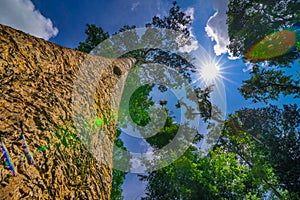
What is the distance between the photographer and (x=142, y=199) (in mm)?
12602

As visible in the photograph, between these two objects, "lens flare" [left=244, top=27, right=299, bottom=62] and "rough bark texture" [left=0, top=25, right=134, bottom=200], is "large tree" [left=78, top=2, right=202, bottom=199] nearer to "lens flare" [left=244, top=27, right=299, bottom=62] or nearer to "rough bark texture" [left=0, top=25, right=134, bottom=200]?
"lens flare" [left=244, top=27, right=299, bottom=62]

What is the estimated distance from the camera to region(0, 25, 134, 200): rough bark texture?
3.89ft

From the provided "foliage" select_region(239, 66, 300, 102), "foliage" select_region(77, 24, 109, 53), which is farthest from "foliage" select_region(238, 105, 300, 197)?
"foliage" select_region(77, 24, 109, 53)

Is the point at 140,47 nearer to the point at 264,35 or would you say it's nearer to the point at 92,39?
the point at 92,39

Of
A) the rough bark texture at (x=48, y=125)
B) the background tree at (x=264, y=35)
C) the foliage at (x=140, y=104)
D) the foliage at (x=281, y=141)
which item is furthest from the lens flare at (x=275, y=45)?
the rough bark texture at (x=48, y=125)

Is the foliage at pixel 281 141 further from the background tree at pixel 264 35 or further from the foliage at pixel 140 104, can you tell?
the foliage at pixel 140 104

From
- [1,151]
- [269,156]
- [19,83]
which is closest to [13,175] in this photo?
[1,151]

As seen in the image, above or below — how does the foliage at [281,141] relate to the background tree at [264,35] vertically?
below

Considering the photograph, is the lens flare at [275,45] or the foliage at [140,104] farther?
the foliage at [140,104]

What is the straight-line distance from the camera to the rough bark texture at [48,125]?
3.89ft

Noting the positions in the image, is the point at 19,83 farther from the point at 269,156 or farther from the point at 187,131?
the point at 187,131

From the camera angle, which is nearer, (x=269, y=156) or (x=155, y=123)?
(x=269, y=156)

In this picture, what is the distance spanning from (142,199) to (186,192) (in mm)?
4425

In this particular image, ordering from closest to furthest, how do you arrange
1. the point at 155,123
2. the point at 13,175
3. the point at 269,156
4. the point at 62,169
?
the point at 13,175 → the point at 62,169 → the point at 269,156 → the point at 155,123
